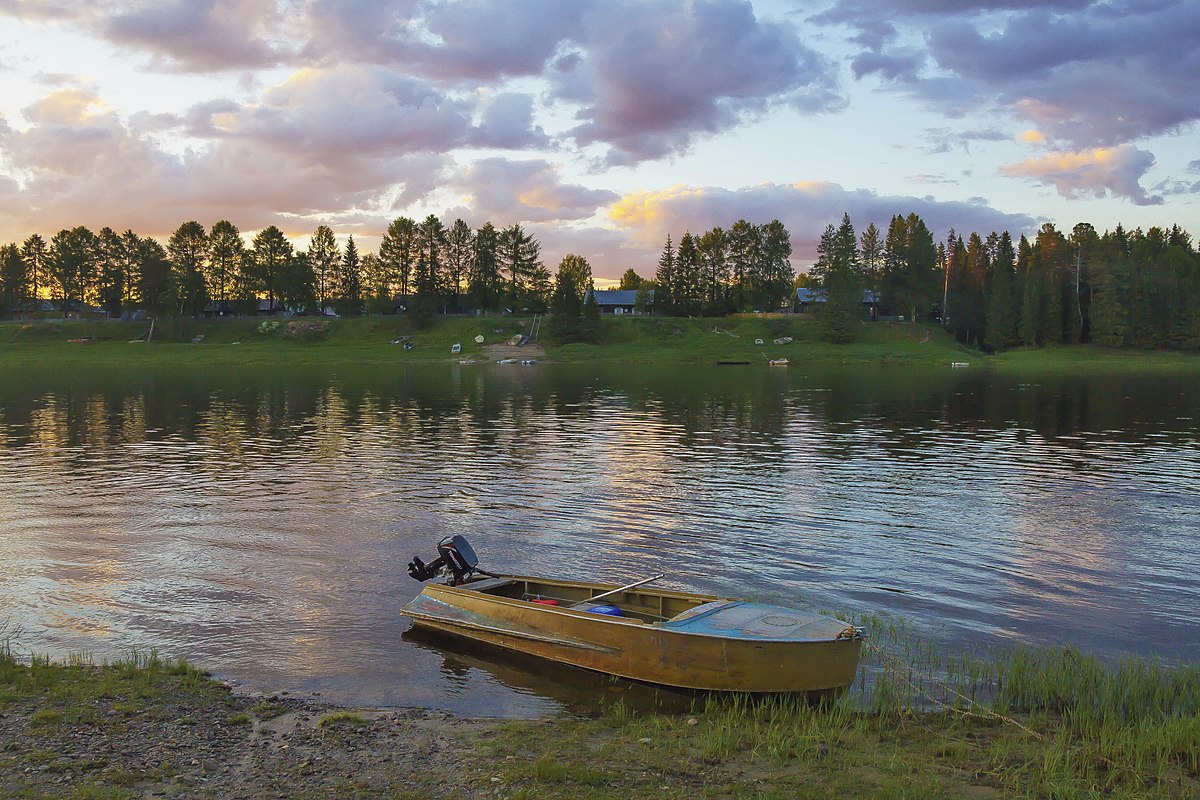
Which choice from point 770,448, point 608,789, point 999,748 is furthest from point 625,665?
point 770,448

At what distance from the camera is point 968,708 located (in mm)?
14727

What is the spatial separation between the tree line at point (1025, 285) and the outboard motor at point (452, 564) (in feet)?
426

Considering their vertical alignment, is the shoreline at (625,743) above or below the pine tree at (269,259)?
below

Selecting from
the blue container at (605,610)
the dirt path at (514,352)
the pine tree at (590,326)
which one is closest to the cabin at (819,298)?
the pine tree at (590,326)

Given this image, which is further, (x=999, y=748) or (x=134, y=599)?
(x=134, y=599)

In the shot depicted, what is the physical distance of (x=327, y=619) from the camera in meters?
20.2

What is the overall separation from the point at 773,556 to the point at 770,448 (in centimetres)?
2193

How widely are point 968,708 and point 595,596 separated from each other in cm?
751

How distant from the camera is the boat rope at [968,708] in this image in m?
11.8

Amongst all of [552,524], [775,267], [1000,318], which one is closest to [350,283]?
[775,267]

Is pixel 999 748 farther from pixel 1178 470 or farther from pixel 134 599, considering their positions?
pixel 1178 470

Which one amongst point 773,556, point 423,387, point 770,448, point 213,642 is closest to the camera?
point 213,642

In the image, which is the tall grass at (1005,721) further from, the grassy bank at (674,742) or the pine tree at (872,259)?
the pine tree at (872,259)

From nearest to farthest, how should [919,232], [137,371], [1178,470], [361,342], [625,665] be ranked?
[625,665]
[1178,470]
[137,371]
[361,342]
[919,232]
